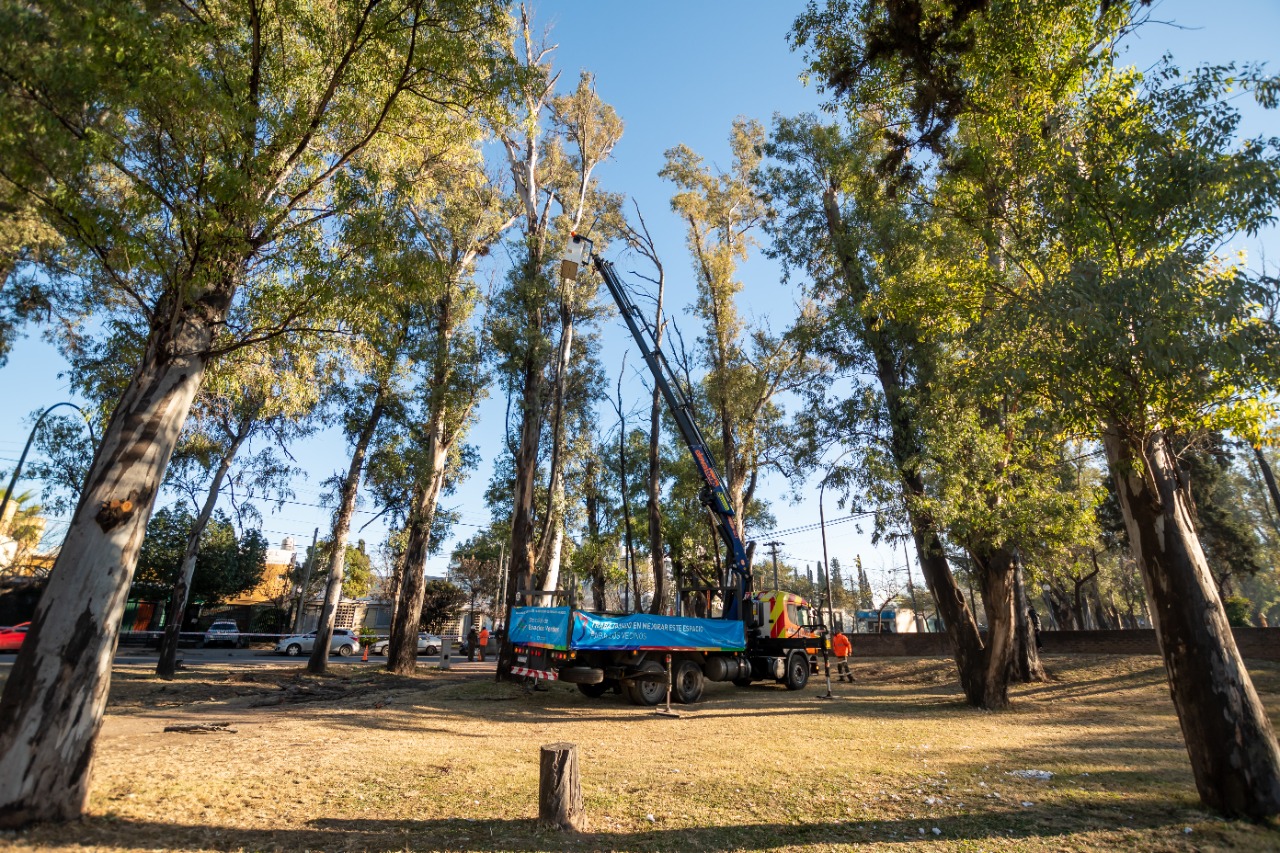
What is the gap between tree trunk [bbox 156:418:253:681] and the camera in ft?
54.6

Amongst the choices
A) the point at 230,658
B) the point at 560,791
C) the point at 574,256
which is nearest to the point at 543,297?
the point at 574,256

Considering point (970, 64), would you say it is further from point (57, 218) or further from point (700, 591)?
point (700, 591)

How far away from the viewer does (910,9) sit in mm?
8672

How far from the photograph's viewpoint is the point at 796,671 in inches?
671

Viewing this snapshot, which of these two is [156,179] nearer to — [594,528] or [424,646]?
[594,528]

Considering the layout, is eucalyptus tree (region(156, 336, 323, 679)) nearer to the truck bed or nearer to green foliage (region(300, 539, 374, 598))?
the truck bed

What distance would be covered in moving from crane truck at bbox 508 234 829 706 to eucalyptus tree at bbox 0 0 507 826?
8.10 metres

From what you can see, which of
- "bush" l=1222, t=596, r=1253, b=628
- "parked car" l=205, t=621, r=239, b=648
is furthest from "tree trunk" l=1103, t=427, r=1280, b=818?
"parked car" l=205, t=621, r=239, b=648

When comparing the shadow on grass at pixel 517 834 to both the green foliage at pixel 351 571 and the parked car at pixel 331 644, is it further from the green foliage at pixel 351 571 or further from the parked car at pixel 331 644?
the green foliage at pixel 351 571

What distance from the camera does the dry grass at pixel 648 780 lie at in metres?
4.64

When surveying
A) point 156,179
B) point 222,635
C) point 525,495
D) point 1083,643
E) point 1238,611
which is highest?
point 156,179

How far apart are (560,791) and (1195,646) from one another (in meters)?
5.77

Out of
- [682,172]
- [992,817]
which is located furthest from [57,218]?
[682,172]

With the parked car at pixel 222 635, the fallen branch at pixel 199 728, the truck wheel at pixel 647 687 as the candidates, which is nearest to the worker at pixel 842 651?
the truck wheel at pixel 647 687
